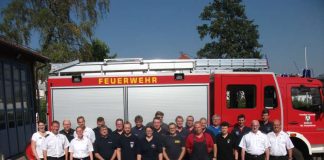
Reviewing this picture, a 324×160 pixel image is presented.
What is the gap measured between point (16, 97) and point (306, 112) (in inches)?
365

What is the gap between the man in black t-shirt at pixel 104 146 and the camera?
28.5 feet

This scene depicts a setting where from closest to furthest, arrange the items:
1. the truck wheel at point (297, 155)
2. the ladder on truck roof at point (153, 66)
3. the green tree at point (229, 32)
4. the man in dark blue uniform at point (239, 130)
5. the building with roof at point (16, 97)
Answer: the man in dark blue uniform at point (239, 130), the truck wheel at point (297, 155), the ladder on truck roof at point (153, 66), the building with roof at point (16, 97), the green tree at point (229, 32)

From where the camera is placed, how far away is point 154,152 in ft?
27.3

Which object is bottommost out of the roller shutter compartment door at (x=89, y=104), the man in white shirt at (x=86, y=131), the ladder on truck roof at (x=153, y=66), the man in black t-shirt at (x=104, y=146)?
the man in black t-shirt at (x=104, y=146)

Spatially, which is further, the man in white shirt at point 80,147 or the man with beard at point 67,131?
the man with beard at point 67,131

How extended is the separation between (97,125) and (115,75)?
4.02ft

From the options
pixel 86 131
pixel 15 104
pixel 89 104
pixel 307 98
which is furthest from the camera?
pixel 15 104

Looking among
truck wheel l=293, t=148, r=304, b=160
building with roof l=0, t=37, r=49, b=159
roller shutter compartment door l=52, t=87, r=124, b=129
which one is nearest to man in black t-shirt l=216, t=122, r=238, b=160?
truck wheel l=293, t=148, r=304, b=160

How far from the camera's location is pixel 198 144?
806cm

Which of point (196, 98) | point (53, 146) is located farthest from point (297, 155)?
point (53, 146)

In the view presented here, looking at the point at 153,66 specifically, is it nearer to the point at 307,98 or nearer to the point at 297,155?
the point at 307,98

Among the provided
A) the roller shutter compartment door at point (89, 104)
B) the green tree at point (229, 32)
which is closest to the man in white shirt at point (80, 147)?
the roller shutter compartment door at point (89, 104)

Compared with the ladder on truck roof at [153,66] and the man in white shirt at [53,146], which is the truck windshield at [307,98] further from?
the man in white shirt at [53,146]

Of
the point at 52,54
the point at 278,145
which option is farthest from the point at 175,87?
the point at 52,54
